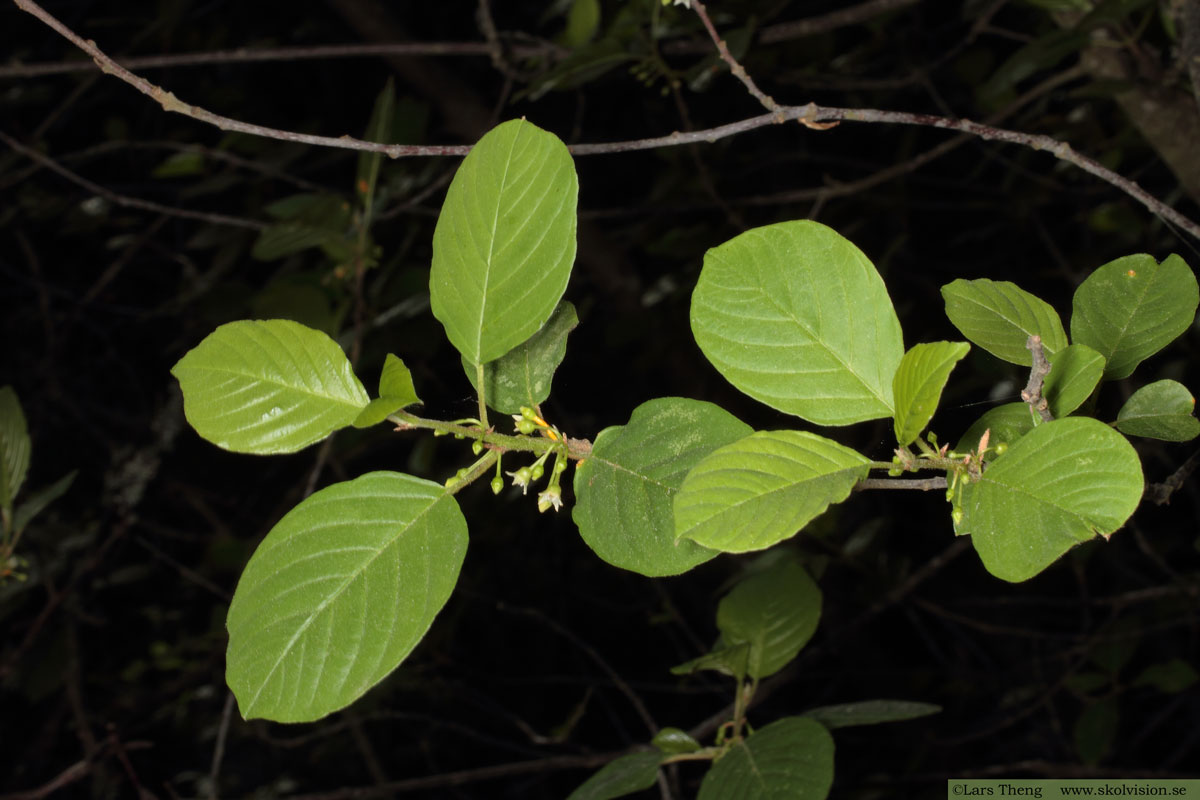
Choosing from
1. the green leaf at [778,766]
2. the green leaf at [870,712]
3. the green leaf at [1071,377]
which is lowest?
the green leaf at [870,712]

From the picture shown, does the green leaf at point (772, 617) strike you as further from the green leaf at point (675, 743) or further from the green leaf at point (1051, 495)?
the green leaf at point (1051, 495)

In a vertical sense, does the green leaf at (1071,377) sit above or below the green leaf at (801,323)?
below

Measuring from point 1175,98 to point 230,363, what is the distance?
1.22 metres

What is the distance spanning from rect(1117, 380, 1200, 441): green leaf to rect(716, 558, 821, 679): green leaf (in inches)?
18.8

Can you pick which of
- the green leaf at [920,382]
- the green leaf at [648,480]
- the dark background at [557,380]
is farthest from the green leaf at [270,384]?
the dark background at [557,380]

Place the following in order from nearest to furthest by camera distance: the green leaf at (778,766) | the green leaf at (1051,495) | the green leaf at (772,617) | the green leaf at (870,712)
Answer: the green leaf at (1051,495), the green leaf at (778,766), the green leaf at (870,712), the green leaf at (772,617)

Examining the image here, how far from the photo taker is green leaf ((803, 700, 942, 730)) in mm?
865

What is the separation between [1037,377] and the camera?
49cm

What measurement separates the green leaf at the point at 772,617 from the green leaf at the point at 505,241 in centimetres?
58

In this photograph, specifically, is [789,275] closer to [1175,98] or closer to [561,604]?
[1175,98]

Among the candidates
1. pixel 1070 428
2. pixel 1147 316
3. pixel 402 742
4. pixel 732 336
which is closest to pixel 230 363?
pixel 732 336

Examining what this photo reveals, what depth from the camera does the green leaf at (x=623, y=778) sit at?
0.82 meters

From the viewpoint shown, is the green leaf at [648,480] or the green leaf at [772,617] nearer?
the green leaf at [648,480]

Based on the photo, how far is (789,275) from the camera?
0.55 meters
